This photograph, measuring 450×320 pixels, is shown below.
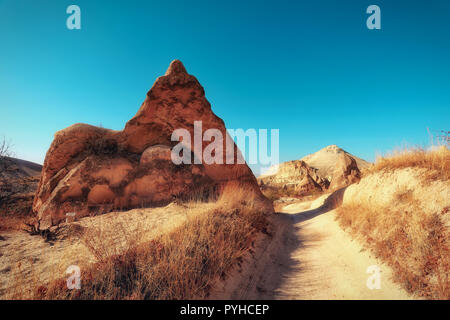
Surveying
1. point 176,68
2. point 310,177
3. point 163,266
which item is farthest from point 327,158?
point 163,266

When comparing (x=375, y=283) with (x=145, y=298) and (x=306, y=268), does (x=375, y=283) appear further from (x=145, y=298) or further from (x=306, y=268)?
(x=145, y=298)

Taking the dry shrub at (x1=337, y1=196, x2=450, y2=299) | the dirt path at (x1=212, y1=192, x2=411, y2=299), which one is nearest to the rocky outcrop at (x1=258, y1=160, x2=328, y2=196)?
the dirt path at (x1=212, y1=192, x2=411, y2=299)

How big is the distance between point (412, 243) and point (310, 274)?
6.48 ft

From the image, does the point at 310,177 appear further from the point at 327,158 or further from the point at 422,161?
the point at 327,158

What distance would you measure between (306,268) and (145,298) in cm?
357

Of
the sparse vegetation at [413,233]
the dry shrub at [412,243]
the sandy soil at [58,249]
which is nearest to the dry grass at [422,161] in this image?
the sparse vegetation at [413,233]

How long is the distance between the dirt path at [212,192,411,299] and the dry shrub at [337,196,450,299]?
243 millimetres

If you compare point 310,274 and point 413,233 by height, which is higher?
point 413,233

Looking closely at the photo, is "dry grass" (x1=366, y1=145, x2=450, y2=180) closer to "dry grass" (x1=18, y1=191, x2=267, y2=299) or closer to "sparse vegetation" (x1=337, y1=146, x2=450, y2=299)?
"sparse vegetation" (x1=337, y1=146, x2=450, y2=299)

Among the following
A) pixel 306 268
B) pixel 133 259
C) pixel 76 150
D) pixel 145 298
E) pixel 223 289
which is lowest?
pixel 306 268

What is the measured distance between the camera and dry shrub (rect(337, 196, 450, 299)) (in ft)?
9.48

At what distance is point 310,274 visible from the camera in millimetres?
4051
